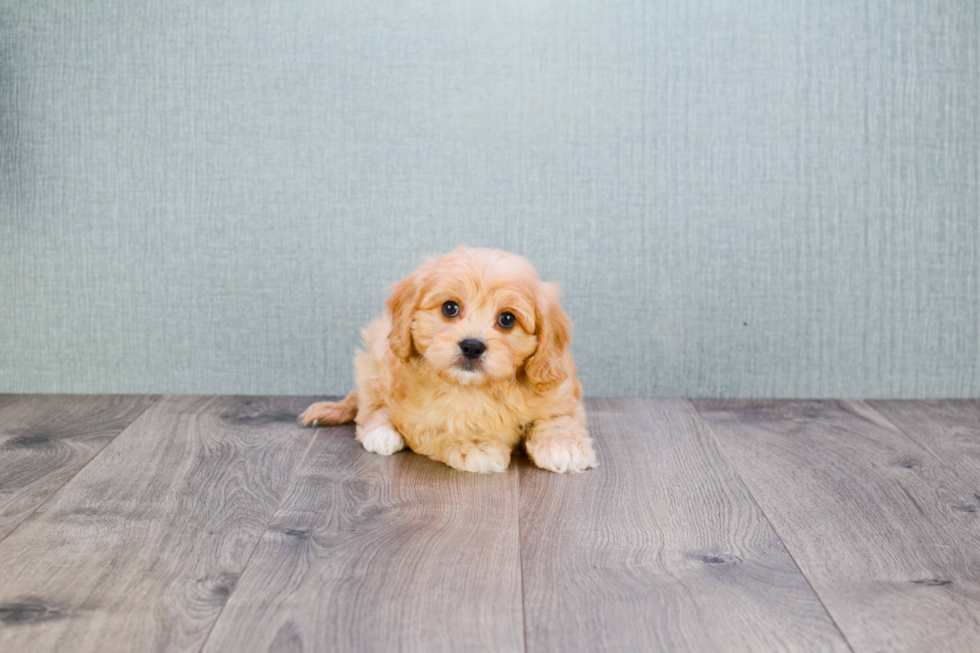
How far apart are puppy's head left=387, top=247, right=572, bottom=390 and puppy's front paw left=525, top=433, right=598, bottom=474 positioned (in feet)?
0.46

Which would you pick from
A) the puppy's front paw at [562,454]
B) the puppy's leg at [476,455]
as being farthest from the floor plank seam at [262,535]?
the puppy's front paw at [562,454]

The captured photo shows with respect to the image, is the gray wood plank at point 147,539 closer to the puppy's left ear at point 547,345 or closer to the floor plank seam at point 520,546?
the floor plank seam at point 520,546

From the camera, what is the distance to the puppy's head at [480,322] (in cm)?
177

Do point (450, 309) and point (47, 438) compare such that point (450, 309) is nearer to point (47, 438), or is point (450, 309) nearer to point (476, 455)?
point (476, 455)

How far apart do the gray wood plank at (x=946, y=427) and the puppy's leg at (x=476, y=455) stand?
1.04 m

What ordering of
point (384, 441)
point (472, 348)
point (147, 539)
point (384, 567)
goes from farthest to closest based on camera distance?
point (384, 441) < point (472, 348) < point (147, 539) < point (384, 567)

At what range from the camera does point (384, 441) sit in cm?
201

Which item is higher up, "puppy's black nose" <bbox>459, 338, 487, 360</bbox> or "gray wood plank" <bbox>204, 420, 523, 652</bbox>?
"puppy's black nose" <bbox>459, 338, 487, 360</bbox>

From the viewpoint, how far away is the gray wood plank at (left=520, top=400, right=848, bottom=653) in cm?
120

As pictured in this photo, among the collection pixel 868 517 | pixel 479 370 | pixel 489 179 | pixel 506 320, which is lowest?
pixel 868 517

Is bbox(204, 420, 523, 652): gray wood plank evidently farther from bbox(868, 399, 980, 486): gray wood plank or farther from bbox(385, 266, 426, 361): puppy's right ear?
bbox(868, 399, 980, 486): gray wood plank

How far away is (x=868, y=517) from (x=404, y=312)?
1075mm

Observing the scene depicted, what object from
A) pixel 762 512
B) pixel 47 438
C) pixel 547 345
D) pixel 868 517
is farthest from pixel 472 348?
pixel 47 438

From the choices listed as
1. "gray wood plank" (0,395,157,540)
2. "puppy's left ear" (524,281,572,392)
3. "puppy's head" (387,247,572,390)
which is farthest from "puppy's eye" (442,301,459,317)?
"gray wood plank" (0,395,157,540)
